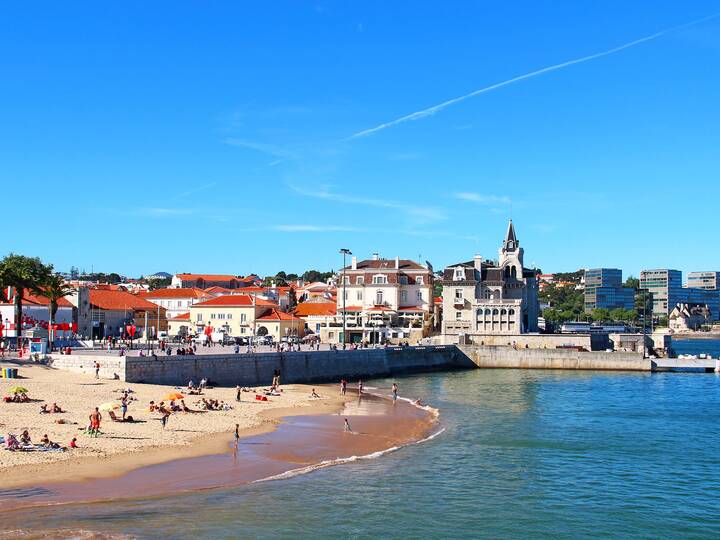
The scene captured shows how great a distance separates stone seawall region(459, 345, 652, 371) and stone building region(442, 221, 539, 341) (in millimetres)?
6545

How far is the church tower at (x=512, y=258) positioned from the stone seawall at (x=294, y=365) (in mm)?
20407

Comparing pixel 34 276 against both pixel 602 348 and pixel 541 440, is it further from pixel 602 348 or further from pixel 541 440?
pixel 602 348

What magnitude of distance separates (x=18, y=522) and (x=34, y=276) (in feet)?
146

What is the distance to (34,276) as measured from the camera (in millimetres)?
60656

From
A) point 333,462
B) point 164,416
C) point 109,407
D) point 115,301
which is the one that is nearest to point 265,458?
point 333,462

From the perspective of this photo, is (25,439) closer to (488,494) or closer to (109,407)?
(109,407)

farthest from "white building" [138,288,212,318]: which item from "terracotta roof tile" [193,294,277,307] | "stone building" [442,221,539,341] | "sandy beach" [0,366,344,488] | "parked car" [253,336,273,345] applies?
"sandy beach" [0,366,344,488]

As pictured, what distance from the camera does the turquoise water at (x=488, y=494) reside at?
71.2ft

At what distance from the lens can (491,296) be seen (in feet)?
330

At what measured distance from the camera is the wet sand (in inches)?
924

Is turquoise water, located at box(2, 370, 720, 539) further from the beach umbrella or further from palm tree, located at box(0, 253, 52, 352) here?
palm tree, located at box(0, 253, 52, 352)

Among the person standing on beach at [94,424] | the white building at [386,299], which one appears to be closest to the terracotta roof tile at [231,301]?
the white building at [386,299]

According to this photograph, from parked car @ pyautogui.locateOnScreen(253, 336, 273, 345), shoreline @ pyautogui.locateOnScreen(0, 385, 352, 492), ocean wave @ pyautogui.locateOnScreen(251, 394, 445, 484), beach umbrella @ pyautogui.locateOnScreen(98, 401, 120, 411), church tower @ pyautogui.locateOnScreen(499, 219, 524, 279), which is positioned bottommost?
ocean wave @ pyautogui.locateOnScreen(251, 394, 445, 484)

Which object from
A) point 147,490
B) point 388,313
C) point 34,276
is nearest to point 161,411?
point 147,490
